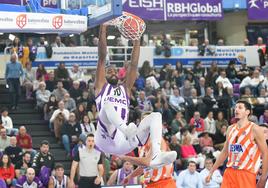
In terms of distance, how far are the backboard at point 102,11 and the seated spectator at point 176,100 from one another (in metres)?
11.8

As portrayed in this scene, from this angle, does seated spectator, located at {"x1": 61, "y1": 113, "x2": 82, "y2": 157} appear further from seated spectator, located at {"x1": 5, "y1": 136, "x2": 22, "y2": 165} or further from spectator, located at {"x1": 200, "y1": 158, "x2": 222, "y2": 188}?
spectator, located at {"x1": 200, "y1": 158, "x2": 222, "y2": 188}

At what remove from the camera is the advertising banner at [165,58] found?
26.4 meters

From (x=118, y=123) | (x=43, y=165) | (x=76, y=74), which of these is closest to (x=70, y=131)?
(x=43, y=165)

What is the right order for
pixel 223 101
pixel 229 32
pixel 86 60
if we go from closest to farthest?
pixel 223 101 → pixel 86 60 → pixel 229 32

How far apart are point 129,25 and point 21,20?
1809 millimetres

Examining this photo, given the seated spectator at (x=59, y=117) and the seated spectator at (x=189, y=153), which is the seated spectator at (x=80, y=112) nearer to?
the seated spectator at (x=59, y=117)

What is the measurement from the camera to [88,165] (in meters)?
17.7

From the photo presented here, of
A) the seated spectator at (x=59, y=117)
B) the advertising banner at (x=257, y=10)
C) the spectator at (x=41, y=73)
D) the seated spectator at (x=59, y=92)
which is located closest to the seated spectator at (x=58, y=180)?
the seated spectator at (x=59, y=117)

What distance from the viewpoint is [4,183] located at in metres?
16.5

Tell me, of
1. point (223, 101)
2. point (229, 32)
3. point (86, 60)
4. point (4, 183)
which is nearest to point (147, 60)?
point (86, 60)

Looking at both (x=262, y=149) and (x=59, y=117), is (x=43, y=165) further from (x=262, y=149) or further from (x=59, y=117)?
(x=262, y=149)

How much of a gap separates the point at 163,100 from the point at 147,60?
4.91 m

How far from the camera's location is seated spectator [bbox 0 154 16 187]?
56.3ft

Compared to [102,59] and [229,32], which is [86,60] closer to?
[229,32]
